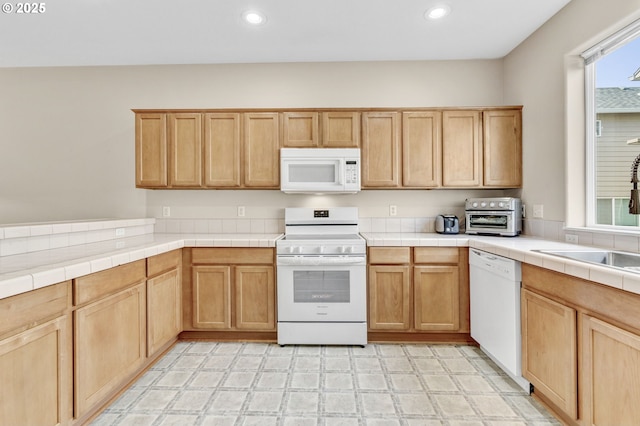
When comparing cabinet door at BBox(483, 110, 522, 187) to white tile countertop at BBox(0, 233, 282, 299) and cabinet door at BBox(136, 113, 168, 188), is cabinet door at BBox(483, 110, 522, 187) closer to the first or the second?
white tile countertop at BBox(0, 233, 282, 299)

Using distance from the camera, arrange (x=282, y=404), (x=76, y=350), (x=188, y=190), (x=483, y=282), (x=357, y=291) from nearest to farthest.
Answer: (x=76, y=350)
(x=282, y=404)
(x=483, y=282)
(x=357, y=291)
(x=188, y=190)

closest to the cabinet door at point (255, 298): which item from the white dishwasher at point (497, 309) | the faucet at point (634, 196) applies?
the white dishwasher at point (497, 309)

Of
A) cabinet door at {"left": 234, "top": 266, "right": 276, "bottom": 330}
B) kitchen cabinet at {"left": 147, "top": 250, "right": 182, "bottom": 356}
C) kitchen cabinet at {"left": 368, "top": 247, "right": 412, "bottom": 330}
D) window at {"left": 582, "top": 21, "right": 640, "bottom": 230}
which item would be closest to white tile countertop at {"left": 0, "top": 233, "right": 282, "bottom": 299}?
kitchen cabinet at {"left": 147, "top": 250, "right": 182, "bottom": 356}

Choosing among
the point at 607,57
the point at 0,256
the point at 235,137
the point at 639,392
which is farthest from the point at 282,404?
the point at 607,57

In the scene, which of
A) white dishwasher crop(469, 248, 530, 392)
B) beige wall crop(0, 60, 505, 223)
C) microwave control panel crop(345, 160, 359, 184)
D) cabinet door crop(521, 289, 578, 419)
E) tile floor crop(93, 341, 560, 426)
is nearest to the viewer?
cabinet door crop(521, 289, 578, 419)

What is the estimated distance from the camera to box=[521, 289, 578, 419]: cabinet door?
5.05ft

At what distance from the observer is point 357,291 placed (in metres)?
2.60

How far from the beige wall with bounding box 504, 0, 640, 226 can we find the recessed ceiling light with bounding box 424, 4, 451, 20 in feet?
2.89

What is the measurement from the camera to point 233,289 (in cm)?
266

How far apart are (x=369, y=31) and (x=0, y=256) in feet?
9.94

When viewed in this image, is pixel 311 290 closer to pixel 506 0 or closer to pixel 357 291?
pixel 357 291

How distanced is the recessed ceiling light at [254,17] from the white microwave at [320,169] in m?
1.05

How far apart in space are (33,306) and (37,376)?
0.31m

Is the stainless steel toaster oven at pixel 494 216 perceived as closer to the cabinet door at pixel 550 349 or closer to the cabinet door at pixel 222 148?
the cabinet door at pixel 550 349
